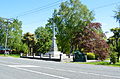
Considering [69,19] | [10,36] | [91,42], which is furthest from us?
[10,36]

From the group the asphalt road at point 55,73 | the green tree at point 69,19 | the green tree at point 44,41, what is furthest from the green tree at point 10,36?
the asphalt road at point 55,73

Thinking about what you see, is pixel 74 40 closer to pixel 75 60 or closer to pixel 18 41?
pixel 75 60

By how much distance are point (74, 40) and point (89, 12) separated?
19.0m

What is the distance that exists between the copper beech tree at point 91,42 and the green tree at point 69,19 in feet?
45.5

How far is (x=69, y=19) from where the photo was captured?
4981 cm

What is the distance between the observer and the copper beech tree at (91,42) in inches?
1310

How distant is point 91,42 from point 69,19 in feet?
57.8

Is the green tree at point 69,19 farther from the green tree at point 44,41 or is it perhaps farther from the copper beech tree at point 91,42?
the copper beech tree at point 91,42

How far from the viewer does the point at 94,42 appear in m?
34.1

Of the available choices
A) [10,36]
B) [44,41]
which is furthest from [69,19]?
[10,36]

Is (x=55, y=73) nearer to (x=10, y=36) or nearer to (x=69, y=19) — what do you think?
(x=69, y=19)

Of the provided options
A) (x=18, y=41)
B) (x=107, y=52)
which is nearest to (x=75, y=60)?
(x=107, y=52)

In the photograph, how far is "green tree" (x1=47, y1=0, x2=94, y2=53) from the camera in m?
49.2

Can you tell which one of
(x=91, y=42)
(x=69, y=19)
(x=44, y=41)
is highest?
(x=69, y=19)
